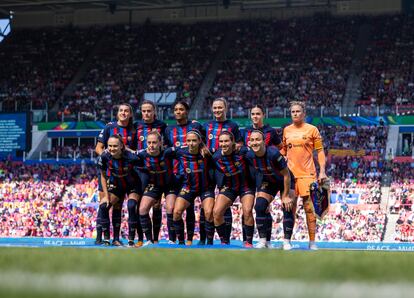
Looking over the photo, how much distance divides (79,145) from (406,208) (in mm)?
17983

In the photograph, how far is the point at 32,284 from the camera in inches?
221

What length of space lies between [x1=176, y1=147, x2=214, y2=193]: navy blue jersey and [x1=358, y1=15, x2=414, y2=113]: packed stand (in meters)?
25.6

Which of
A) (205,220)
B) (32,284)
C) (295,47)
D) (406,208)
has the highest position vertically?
(295,47)

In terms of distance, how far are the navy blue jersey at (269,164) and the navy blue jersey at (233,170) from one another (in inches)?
9.5

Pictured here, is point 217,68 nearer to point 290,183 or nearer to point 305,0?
point 305,0

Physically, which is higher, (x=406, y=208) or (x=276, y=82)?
(x=276, y=82)

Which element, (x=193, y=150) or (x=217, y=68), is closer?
(x=193, y=150)

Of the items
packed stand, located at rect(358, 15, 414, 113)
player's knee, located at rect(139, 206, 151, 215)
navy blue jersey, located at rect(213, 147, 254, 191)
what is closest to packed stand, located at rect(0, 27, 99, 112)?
packed stand, located at rect(358, 15, 414, 113)

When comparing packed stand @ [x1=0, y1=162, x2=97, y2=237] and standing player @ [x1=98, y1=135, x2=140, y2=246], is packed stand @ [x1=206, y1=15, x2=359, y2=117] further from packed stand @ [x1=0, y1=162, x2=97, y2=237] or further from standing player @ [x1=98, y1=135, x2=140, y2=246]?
standing player @ [x1=98, y1=135, x2=140, y2=246]

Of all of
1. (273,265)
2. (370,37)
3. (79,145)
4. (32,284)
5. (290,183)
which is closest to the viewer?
(32,284)

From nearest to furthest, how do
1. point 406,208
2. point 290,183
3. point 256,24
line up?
point 290,183
point 406,208
point 256,24

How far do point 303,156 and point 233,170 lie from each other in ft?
3.47

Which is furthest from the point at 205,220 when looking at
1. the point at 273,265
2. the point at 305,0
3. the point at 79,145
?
the point at 305,0

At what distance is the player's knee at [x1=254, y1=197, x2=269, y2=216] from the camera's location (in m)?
13.0
